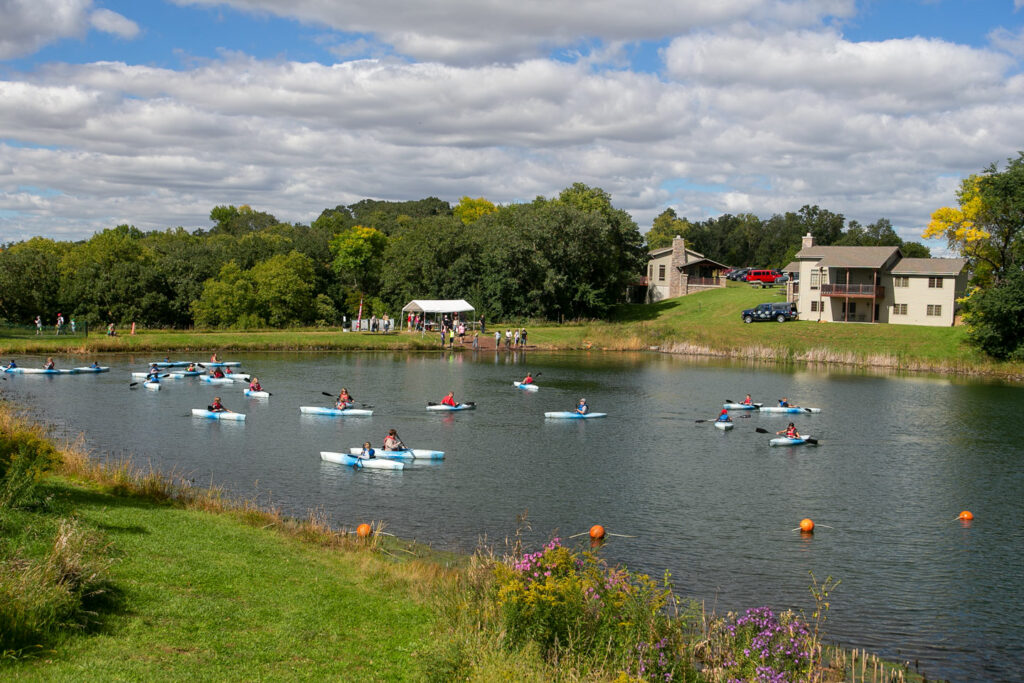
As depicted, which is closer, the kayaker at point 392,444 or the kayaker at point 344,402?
the kayaker at point 392,444

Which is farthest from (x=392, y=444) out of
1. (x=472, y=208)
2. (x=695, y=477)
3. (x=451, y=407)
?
(x=472, y=208)

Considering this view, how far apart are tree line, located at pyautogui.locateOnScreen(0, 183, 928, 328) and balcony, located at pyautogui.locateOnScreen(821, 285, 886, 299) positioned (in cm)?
2131

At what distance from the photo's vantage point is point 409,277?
85.9 metres

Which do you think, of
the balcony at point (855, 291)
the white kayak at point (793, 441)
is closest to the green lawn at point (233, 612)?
the white kayak at point (793, 441)

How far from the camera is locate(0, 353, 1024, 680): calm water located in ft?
58.7

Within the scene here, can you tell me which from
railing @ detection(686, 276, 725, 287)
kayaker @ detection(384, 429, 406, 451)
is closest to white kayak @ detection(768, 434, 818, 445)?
kayaker @ detection(384, 429, 406, 451)

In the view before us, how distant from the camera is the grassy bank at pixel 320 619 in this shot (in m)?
9.95

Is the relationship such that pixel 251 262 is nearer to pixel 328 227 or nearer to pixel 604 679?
pixel 328 227

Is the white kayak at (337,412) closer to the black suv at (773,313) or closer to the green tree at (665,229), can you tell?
the black suv at (773,313)

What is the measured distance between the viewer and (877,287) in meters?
76.2

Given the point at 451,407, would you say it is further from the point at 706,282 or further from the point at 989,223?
the point at 706,282

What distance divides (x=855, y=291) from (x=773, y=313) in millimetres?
7618

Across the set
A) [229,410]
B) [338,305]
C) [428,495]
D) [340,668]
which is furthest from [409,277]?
[340,668]

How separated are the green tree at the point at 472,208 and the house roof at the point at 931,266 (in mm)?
68311
